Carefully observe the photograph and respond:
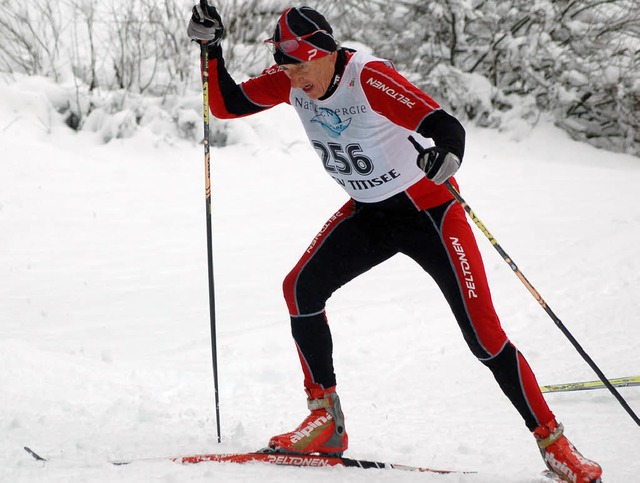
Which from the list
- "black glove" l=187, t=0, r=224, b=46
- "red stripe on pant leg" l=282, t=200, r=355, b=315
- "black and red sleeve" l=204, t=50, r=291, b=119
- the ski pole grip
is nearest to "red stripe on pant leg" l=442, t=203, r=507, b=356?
the ski pole grip

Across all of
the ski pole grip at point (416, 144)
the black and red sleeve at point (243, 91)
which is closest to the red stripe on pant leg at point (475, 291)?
the ski pole grip at point (416, 144)

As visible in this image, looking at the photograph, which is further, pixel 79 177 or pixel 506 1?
pixel 506 1

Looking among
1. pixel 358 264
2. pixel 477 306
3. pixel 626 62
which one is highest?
pixel 477 306

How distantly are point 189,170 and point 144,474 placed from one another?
611 centimetres

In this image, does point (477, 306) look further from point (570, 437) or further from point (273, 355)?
point (273, 355)

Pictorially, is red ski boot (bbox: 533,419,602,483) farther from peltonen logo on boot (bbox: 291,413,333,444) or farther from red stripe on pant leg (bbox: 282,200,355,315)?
red stripe on pant leg (bbox: 282,200,355,315)

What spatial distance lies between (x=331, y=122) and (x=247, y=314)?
2954 mm

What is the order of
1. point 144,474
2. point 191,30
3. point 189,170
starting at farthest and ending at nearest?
point 189,170 < point 191,30 < point 144,474

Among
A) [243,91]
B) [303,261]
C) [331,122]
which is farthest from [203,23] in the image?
[303,261]

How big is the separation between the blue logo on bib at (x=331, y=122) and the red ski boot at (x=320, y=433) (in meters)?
1.21

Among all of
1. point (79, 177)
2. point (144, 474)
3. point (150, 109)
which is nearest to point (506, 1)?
point (150, 109)

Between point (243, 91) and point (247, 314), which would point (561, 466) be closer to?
point (243, 91)

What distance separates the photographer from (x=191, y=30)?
3.65 m

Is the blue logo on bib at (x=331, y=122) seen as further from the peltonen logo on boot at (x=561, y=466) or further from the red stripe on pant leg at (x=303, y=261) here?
the peltonen logo on boot at (x=561, y=466)
